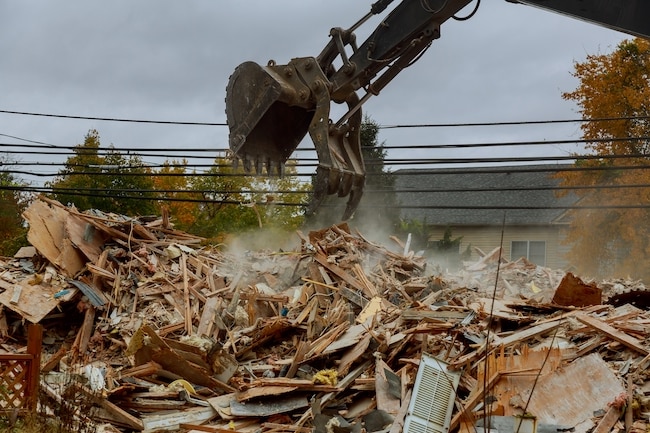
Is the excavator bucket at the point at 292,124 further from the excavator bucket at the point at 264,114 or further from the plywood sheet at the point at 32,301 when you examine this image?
the plywood sheet at the point at 32,301

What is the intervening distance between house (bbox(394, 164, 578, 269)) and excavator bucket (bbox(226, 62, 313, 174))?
23926mm

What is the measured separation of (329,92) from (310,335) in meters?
4.89

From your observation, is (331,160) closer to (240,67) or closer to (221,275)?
(240,67)

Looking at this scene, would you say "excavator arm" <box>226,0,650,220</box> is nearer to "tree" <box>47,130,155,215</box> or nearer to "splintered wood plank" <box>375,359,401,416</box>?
"splintered wood plank" <box>375,359,401,416</box>

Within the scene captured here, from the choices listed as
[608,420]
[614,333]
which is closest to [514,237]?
[614,333]

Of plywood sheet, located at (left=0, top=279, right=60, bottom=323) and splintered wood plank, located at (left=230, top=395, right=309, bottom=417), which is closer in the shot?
splintered wood plank, located at (left=230, top=395, right=309, bottom=417)

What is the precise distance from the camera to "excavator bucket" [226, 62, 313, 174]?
6.81m

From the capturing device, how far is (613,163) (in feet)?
84.9

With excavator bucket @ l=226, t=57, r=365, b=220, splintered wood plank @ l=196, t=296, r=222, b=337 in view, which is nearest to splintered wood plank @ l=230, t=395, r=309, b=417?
excavator bucket @ l=226, t=57, r=365, b=220

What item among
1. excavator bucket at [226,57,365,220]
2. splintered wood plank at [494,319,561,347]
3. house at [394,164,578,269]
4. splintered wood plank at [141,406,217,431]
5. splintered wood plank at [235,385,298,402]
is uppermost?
house at [394,164,578,269]

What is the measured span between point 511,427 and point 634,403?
1.09 m

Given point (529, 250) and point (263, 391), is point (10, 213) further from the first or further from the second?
point (263, 391)

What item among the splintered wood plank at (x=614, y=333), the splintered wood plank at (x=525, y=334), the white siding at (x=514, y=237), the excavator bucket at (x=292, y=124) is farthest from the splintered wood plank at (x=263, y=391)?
the white siding at (x=514, y=237)

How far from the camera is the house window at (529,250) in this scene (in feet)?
109
